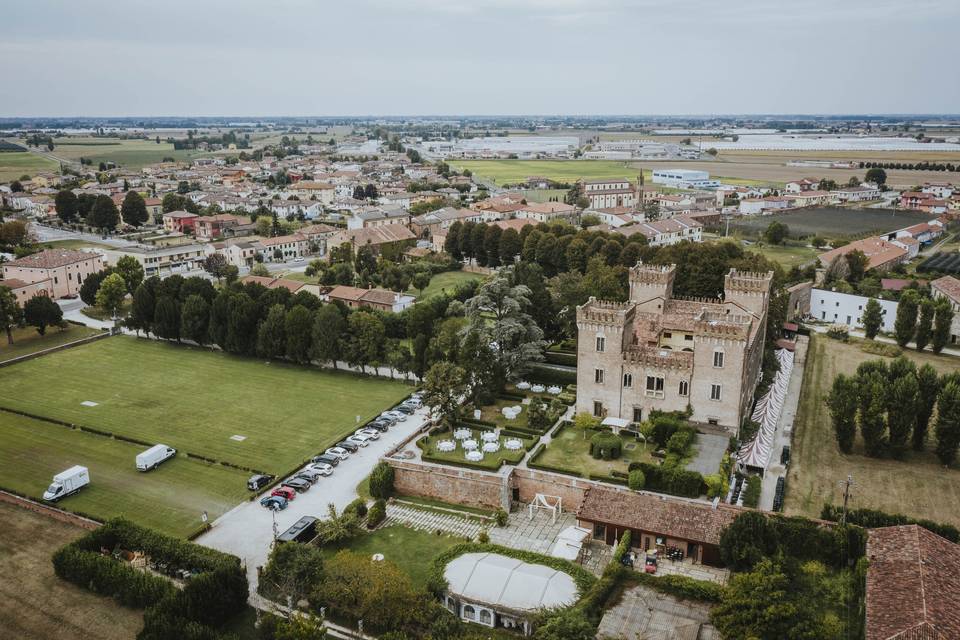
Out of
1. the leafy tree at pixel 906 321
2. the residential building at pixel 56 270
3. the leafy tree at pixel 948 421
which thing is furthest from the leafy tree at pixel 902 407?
the residential building at pixel 56 270

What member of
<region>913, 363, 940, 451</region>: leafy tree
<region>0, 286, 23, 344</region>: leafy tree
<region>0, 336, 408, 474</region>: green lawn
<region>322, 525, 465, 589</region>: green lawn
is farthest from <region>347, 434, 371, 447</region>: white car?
<region>0, 286, 23, 344</region>: leafy tree

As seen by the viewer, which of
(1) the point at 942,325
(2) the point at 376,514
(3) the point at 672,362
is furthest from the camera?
(1) the point at 942,325

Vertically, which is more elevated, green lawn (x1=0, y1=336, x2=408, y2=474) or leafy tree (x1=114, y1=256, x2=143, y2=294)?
leafy tree (x1=114, y1=256, x2=143, y2=294)

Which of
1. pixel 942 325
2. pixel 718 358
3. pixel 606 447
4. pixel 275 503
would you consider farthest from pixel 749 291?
pixel 275 503

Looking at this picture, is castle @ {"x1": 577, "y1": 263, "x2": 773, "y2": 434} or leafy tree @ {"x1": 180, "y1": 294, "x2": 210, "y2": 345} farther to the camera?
leafy tree @ {"x1": 180, "y1": 294, "x2": 210, "y2": 345}

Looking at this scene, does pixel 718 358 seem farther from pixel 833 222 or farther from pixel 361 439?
pixel 833 222

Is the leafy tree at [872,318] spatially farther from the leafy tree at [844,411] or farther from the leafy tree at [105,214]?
the leafy tree at [105,214]

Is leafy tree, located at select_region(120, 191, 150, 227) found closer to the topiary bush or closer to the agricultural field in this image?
the agricultural field
